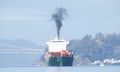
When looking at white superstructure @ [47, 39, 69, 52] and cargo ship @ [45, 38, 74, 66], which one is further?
white superstructure @ [47, 39, 69, 52]

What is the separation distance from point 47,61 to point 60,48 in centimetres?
377

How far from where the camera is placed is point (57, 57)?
191 metres

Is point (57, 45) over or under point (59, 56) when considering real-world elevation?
over

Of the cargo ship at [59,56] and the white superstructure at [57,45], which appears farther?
the white superstructure at [57,45]

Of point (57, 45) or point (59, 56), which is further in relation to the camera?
point (57, 45)
